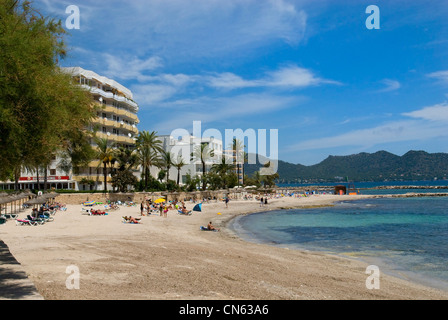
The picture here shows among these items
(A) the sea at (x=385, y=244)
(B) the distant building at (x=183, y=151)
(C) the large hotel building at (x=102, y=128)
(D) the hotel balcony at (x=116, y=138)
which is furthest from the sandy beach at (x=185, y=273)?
(B) the distant building at (x=183, y=151)

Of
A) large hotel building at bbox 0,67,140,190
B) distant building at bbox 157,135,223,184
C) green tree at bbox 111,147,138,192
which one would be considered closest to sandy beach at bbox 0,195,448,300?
green tree at bbox 111,147,138,192

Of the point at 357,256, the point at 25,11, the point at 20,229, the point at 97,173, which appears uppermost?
the point at 25,11

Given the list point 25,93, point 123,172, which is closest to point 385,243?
point 25,93

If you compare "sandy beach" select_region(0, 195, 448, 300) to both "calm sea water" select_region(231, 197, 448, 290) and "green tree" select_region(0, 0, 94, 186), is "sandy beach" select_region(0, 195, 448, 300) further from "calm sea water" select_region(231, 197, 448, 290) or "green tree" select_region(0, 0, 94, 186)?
"green tree" select_region(0, 0, 94, 186)

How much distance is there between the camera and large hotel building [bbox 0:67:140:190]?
173 ft

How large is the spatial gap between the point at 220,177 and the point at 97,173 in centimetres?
3181

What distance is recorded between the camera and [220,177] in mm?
80312

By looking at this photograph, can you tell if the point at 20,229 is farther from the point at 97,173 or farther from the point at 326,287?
the point at 97,173

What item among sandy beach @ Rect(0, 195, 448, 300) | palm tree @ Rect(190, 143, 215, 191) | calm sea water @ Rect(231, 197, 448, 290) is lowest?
calm sea water @ Rect(231, 197, 448, 290)

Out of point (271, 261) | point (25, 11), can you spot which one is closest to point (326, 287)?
point (271, 261)

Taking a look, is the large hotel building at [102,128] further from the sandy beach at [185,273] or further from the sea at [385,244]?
the sandy beach at [185,273]

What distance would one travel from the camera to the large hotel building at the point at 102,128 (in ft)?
173

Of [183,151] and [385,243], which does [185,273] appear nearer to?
[385,243]

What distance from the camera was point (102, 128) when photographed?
5794 cm
